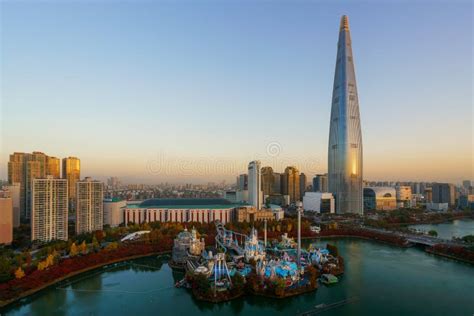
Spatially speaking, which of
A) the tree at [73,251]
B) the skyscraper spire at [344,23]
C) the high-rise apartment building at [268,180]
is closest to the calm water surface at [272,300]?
the tree at [73,251]

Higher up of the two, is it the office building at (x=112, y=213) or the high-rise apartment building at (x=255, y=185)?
the high-rise apartment building at (x=255, y=185)

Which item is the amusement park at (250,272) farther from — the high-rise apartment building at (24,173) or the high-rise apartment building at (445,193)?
the high-rise apartment building at (445,193)

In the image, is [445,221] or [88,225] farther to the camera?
[445,221]

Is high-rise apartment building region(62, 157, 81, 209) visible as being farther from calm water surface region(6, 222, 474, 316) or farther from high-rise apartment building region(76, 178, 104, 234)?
calm water surface region(6, 222, 474, 316)

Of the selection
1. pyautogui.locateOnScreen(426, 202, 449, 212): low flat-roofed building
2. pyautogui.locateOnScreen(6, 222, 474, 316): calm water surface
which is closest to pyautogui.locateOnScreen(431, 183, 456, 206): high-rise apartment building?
pyautogui.locateOnScreen(426, 202, 449, 212): low flat-roofed building

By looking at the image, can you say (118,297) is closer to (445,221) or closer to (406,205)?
(445,221)

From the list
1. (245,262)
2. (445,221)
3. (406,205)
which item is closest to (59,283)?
(245,262)
